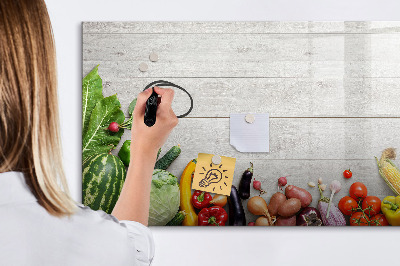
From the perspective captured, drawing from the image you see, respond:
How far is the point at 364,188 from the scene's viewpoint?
1562 mm

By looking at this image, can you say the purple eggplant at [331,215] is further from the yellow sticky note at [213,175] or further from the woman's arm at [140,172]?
the woman's arm at [140,172]

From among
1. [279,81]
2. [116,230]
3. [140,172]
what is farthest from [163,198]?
[116,230]

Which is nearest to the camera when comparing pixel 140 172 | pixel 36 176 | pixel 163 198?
pixel 36 176

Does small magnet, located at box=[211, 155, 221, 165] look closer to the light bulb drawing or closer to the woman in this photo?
the light bulb drawing

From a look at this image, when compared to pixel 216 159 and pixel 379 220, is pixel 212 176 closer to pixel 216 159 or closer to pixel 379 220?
pixel 216 159

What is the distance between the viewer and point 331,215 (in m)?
1.56

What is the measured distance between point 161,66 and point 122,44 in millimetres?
158

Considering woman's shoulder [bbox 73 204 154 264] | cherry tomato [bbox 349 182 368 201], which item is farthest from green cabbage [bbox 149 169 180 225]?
woman's shoulder [bbox 73 204 154 264]

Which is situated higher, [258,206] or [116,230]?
[116,230]

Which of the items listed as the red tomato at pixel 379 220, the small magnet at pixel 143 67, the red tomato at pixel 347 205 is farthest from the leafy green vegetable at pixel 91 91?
the red tomato at pixel 379 220

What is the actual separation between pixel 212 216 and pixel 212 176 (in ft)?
0.46

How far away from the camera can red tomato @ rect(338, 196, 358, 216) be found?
1.55 meters

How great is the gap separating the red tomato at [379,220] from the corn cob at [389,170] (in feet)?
0.33

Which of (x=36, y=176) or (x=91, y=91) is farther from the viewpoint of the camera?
(x=91, y=91)
